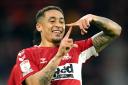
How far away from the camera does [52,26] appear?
6.20 metres

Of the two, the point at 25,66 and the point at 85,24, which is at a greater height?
the point at 85,24

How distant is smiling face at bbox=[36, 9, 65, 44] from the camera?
6137 millimetres

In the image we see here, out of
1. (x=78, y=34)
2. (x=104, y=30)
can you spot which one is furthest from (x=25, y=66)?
(x=78, y=34)

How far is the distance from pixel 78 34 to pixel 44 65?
5.70m

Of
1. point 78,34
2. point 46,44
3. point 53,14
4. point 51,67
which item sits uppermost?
point 53,14

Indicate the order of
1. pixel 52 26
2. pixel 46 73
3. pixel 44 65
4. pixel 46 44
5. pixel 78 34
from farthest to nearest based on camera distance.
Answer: pixel 78 34, pixel 46 44, pixel 52 26, pixel 44 65, pixel 46 73

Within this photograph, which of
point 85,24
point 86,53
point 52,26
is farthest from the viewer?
point 86,53

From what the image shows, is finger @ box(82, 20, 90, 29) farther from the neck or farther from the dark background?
the dark background

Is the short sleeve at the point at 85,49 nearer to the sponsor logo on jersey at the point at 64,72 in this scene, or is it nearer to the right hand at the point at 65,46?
the sponsor logo on jersey at the point at 64,72

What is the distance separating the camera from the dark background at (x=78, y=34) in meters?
11.5

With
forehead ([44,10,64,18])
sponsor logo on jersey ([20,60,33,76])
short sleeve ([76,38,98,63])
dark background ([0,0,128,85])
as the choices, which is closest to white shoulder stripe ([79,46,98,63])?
short sleeve ([76,38,98,63])

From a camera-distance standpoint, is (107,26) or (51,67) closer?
(51,67)

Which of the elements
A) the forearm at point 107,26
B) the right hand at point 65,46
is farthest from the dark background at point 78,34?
the right hand at point 65,46

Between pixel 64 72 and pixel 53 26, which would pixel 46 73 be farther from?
pixel 53 26
